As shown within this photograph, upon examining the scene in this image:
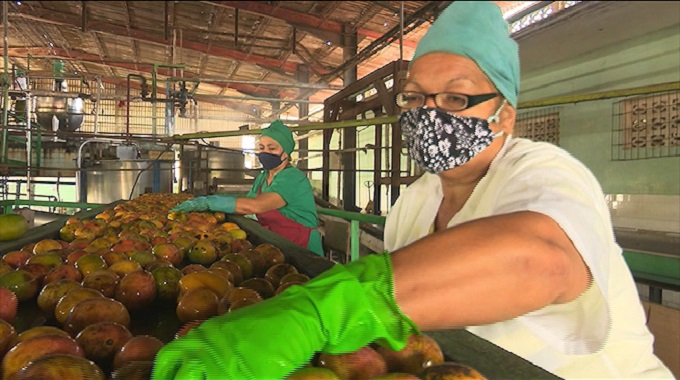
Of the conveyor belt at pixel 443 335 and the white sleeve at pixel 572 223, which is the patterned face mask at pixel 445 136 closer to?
the white sleeve at pixel 572 223

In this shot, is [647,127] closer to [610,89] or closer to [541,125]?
[610,89]

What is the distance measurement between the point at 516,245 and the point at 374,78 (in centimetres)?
514

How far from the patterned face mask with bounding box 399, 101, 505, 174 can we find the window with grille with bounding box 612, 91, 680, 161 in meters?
4.57

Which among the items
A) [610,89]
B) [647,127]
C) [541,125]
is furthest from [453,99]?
[541,125]

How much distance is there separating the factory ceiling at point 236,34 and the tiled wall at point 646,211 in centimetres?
288

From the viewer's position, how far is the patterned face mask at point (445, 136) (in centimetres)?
124

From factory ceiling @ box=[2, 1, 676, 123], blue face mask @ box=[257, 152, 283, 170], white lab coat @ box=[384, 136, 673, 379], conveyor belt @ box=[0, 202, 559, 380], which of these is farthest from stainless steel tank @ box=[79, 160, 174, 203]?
white lab coat @ box=[384, 136, 673, 379]

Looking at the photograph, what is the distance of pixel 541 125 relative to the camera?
269 inches

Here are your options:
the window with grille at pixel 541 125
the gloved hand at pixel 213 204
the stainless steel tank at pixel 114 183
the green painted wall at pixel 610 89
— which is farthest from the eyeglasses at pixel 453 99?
the stainless steel tank at pixel 114 183

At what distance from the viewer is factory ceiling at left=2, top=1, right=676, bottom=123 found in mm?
9180

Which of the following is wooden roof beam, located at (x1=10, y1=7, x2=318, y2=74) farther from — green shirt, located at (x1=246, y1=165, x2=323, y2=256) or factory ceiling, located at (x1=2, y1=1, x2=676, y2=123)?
green shirt, located at (x1=246, y1=165, x2=323, y2=256)

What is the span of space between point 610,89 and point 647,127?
79 centimetres

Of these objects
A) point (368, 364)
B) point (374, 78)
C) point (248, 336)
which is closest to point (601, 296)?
point (368, 364)

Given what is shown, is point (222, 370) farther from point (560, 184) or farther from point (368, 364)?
point (560, 184)
